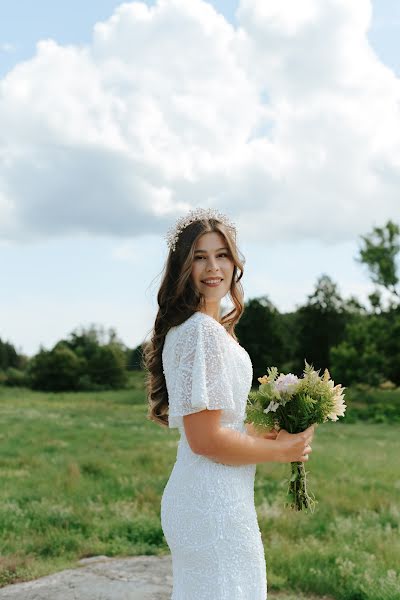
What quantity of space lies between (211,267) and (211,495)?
46.5 inches

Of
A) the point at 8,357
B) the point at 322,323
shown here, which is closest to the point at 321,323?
the point at 322,323

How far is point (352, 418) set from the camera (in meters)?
39.7

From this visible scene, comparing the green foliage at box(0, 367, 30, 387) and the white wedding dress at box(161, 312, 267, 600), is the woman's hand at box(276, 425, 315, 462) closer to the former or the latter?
the white wedding dress at box(161, 312, 267, 600)

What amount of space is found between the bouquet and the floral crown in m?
0.91

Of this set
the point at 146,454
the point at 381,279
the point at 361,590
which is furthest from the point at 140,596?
the point at 381,279

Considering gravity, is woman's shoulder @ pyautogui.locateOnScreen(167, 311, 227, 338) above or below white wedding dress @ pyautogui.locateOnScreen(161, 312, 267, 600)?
above

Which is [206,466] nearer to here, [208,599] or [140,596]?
[208,599]

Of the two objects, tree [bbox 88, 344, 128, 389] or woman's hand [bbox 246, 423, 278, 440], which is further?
tree [bbox 88, 344, 128, 389]

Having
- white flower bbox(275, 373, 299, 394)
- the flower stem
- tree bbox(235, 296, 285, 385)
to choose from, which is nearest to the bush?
tree bbox(235, 296, 285, 385)

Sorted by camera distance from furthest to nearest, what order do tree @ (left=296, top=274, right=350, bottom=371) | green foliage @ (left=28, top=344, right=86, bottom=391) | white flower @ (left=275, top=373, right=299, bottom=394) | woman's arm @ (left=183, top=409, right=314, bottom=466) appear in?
green foliage @ (left=28, top=344, right=86, bottom=391), tree @ (left=296, top=274, right=350, bottom=371), white flower @ (left=275, top=373, right=299, bottom=394), woman's arm @ (left=183, top=409, right=314, bottom=466)

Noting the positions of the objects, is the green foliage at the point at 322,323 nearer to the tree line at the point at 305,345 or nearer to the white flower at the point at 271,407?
the tree line at the point at 305,345

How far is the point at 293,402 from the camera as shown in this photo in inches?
166

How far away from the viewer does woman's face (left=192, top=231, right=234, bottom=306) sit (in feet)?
13.1

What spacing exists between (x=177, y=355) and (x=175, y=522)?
2.81ft
